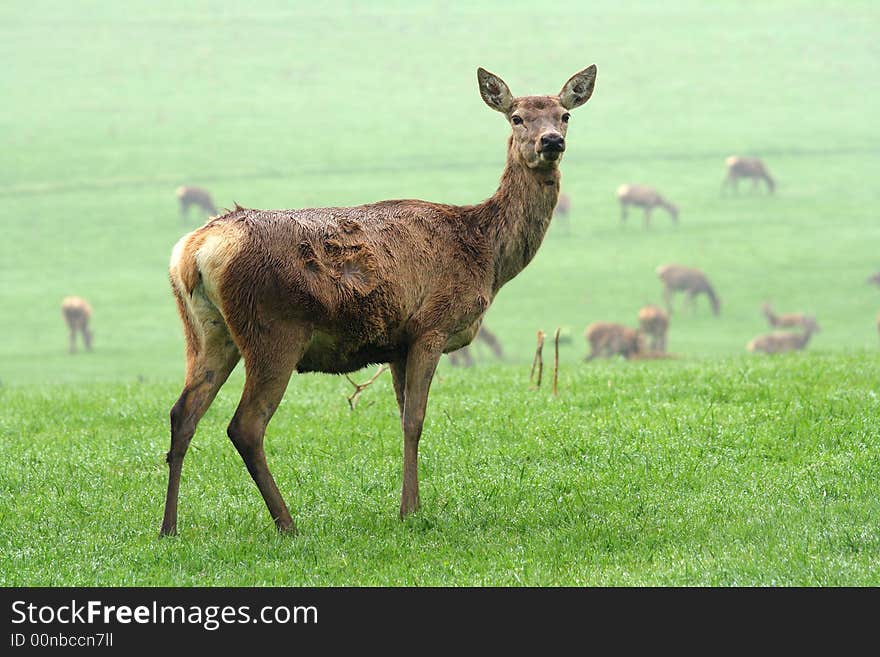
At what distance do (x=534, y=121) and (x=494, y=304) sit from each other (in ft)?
122

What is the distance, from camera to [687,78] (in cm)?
7406

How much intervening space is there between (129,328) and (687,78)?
143 feet

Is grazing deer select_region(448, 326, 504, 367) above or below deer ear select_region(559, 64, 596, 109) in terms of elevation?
below

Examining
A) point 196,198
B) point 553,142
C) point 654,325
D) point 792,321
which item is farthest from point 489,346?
point 553,142

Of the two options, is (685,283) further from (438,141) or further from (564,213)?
(438,141)

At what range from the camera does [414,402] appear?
8.53 m

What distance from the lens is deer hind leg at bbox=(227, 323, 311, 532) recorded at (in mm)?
7863

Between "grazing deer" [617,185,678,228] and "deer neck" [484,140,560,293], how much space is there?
4371 centimetres

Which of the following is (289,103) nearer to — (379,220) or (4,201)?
(4,201)

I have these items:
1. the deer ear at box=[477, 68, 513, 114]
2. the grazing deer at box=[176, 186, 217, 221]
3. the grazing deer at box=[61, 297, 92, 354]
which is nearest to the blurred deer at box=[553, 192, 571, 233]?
the grazing deer at box=[176, 186, 217, 221]

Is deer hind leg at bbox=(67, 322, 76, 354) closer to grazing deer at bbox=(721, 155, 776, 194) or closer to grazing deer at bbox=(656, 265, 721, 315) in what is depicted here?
grazing deer at bbox=(656, 265, 721, 315)

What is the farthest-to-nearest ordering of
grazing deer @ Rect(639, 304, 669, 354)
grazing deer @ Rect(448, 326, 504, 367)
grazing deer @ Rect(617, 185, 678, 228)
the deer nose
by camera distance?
grazing deer @ Rect(617, 185, 678, 228) < grazing deer @ Rect(448, 326, 504, 367) < grazing deer @ Rect(639, 304, 669, 354) < the deer nose

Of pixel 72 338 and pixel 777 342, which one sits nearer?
pixel 777 342

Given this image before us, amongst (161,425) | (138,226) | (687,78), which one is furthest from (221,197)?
(161,425)
